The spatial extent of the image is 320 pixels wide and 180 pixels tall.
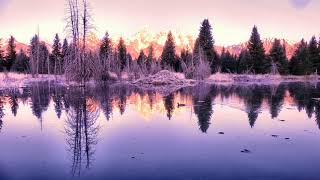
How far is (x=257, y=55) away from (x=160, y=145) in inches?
2345

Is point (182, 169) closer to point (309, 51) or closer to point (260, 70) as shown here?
point (260, 70)

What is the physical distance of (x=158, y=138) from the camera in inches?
437

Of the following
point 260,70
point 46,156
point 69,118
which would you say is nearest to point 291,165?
point 46,156

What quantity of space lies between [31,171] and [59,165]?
0.67m

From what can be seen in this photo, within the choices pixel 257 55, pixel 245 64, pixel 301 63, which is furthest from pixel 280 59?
pixel 245 64

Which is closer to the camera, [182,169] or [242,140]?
[182,169]

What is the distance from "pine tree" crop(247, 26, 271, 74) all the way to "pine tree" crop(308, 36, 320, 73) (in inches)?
418

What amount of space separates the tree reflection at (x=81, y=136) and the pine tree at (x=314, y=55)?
63692mm

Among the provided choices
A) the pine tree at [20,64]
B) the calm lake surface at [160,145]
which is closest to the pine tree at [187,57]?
the pine tree at [20,64]

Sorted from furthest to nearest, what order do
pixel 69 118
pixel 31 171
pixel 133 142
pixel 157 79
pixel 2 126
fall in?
pixel 157 79 → pixel 69 118 → pixel 2 126 → pixel 133 142 → pixel 31 171

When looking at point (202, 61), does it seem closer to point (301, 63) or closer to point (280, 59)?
point (280, 59)

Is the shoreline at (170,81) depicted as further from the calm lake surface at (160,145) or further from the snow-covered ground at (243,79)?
the calm lake surface at (160,145)

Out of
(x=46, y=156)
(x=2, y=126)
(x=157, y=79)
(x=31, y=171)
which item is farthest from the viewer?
(x=157, y=79)

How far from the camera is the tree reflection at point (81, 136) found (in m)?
8.58
